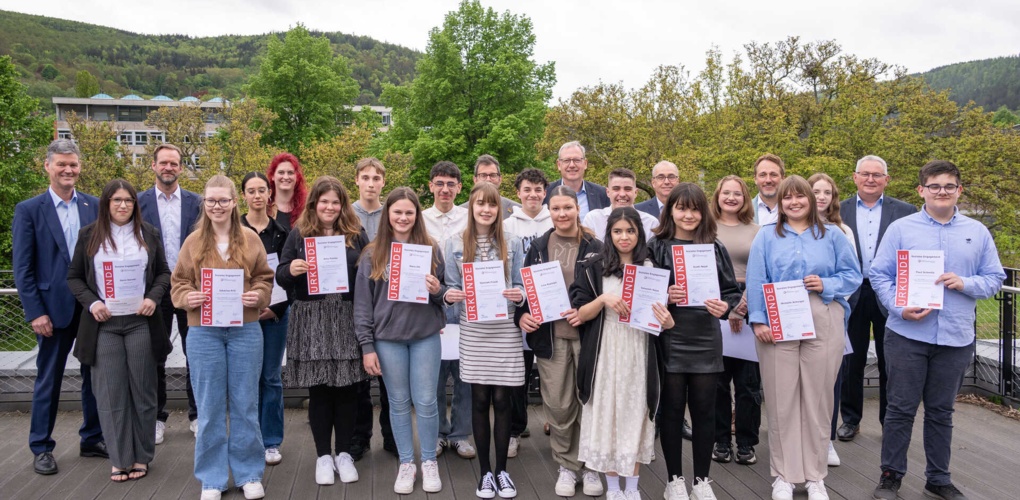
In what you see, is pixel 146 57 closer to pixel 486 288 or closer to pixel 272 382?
pixel 272 382

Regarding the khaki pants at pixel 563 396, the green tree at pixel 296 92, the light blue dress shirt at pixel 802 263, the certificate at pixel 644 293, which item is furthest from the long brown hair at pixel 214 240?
the green tree at pixel 296 92

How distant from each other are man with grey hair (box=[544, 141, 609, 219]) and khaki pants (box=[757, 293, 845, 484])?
2091mm

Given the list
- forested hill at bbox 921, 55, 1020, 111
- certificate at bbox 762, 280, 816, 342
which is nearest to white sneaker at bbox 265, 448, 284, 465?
certificate at bbox 762, 280, 816, 342

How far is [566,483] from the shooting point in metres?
4.25

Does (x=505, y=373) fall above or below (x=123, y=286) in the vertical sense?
below

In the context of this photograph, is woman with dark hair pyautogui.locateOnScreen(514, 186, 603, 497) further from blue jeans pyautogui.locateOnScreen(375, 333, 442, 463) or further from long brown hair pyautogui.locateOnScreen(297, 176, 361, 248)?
long brown hair pyautogui.locateOnScreen(297, 176, 361, 248)

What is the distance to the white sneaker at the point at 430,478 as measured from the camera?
167 inches

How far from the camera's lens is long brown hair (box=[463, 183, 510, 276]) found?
416 cm

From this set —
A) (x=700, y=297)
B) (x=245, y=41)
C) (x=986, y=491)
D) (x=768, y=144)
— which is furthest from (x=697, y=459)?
(x=245, y=41)

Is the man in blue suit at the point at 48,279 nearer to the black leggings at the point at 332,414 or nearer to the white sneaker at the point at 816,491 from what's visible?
the black leggings at the point at 332,414

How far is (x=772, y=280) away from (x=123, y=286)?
13.7 ft

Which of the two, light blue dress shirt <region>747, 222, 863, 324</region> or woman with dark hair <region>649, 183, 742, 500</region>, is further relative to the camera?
light blue dress shirt <region>747, 222, 863, 324</region>

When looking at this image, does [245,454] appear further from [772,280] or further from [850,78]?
[850,78]

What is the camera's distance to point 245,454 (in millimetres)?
4230
